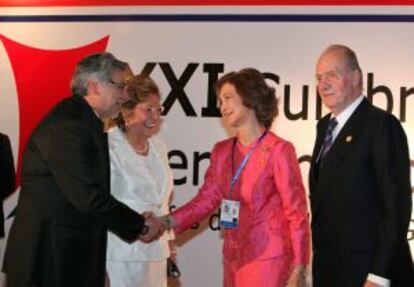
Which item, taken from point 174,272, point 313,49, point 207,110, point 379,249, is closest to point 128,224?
point 174,272

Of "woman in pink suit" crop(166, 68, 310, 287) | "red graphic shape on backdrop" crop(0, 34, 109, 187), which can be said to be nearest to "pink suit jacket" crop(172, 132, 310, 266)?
"woman in pink suit" crop(166, 68, 310, 287)

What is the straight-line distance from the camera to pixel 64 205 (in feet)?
9.07

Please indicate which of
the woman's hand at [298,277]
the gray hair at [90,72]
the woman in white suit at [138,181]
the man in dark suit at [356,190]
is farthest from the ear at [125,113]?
the woman's hand at [298,277]

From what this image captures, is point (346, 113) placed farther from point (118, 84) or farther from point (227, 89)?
point (118, 84)

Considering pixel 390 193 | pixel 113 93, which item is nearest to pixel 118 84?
pixel 113 93

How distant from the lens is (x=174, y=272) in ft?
11.4

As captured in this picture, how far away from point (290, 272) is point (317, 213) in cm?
35

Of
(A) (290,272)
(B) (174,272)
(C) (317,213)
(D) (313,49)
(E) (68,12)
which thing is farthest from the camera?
(E) (68,12)

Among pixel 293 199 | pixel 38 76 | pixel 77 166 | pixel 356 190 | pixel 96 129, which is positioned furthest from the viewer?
pixel 38 76

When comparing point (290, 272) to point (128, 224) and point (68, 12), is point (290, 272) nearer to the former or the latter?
point (128, 224)

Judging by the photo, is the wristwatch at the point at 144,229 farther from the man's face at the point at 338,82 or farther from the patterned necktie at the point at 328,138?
the man's face at the point at 338,82

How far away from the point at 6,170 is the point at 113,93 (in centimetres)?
137

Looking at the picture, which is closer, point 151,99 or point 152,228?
point 152,228

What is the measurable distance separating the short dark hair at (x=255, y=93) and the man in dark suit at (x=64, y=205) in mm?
671
